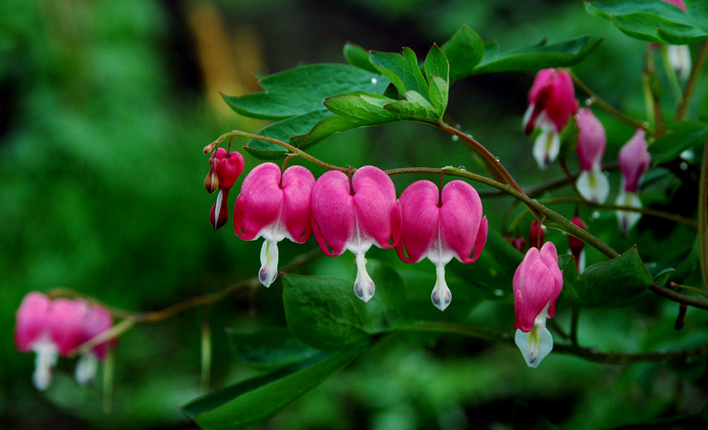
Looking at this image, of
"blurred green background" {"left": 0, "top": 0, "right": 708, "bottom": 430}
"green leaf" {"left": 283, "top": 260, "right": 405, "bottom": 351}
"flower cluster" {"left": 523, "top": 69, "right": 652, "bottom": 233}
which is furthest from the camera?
"blurred green background" {"left": 0, "top": 0, "right": 708, "bottom": 430}

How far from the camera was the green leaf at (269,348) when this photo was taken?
674 mm

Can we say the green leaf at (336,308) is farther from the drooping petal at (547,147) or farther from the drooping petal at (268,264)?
the drooping petal at (547,147)

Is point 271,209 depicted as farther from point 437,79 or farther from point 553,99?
point 553,99

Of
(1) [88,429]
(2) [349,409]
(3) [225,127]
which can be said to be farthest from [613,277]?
(3) [225,127]

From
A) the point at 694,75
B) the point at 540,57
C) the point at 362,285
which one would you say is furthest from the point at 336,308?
the point at 694,75

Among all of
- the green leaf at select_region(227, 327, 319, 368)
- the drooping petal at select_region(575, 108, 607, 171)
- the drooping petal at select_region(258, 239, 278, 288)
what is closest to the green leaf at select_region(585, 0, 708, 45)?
the drooping petal at select_region(575, 108, 607, 171)

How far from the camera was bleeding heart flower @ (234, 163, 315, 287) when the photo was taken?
1.63ft

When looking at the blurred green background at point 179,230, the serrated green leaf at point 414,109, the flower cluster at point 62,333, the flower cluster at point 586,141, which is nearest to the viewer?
the serrated green leaf at point 414,109

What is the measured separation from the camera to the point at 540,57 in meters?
0.58

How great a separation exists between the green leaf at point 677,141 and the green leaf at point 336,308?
0.98 ft

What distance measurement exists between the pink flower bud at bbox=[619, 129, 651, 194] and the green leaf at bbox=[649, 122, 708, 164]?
0.03 m

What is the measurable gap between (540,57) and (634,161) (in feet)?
0.59

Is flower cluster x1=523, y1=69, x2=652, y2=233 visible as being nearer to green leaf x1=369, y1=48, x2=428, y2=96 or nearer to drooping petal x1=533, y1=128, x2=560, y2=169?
drooping petal x1=533, y1=128, x2=560, y2=169

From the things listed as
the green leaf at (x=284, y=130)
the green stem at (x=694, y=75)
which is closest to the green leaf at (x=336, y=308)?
the green leaf at (x=284, y=130)
